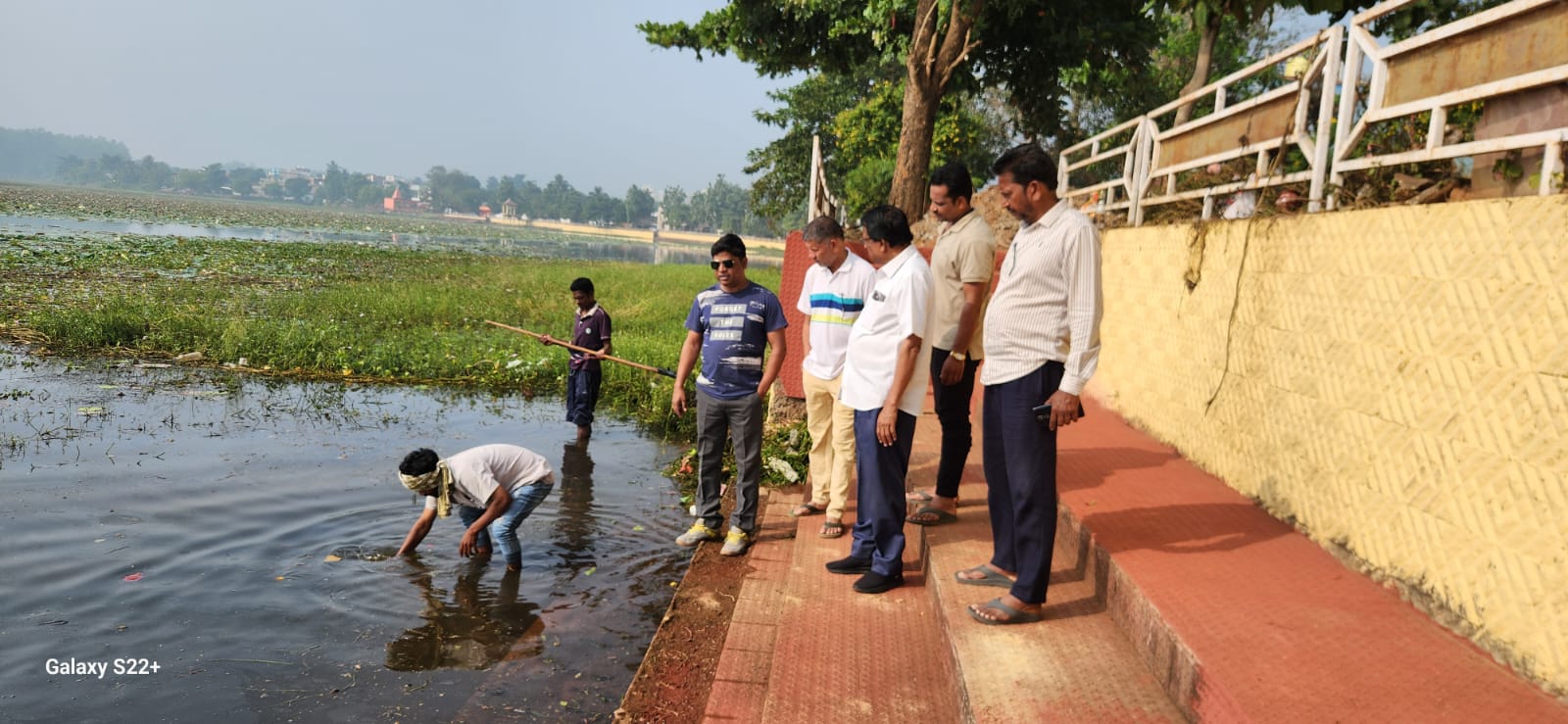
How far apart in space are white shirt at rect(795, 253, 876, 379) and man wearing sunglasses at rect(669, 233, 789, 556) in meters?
0.28

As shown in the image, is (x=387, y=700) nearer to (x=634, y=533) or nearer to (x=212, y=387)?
(x=634, y=533)

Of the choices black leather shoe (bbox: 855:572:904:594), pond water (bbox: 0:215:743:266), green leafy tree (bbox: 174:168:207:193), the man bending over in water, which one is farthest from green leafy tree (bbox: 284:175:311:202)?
black leather shoe (bbox: 855:572:904:594)

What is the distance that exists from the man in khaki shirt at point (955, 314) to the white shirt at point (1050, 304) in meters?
0.95

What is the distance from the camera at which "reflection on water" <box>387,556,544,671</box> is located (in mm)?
4039

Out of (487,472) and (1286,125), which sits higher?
(1286,125)

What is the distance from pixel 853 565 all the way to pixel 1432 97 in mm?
2973

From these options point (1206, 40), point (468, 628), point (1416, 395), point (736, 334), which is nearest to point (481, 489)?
point (468, 628)

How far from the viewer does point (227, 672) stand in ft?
12.4

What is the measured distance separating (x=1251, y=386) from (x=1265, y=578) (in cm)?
134

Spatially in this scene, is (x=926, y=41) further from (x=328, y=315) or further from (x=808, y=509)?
(x=328, y=315)

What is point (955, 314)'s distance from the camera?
14.7 ft

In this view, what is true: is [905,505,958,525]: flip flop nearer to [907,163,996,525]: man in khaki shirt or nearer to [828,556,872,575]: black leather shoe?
[907,163,996,525]: man in khaki shirt

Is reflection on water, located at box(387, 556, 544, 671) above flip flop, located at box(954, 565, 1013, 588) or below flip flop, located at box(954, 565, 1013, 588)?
below

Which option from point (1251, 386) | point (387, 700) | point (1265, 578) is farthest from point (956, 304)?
point (387, 700)
